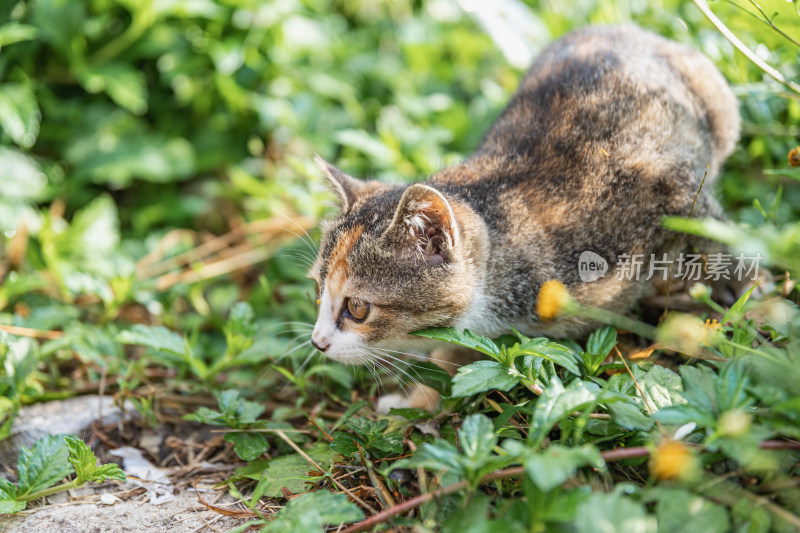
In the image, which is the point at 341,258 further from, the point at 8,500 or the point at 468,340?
the point at 8,500

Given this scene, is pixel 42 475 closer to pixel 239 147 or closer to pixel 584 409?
pixel 584 409

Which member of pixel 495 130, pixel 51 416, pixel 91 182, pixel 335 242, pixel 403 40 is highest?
pixel 403 40

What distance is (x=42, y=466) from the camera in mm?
2572

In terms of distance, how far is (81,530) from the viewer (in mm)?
2439

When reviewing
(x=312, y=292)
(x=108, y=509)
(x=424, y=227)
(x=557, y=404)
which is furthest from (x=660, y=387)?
(x=108, y=509)

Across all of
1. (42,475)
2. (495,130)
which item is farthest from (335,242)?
(42,475)

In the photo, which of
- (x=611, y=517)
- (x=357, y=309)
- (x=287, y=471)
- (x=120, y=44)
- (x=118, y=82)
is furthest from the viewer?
(x=120, y=44)

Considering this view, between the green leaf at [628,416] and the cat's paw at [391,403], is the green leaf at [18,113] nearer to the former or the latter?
the cat's paw at [391,403]

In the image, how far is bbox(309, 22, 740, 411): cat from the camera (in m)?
2.88

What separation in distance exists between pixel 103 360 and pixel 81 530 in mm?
1155

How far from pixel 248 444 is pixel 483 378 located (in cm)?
118

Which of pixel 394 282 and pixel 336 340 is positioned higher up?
pixel 394 282

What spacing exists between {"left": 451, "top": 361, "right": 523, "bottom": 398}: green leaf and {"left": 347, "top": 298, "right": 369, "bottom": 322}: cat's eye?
2.32 feet

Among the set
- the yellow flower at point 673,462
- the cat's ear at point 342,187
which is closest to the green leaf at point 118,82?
the cat's ear at point 342,187
